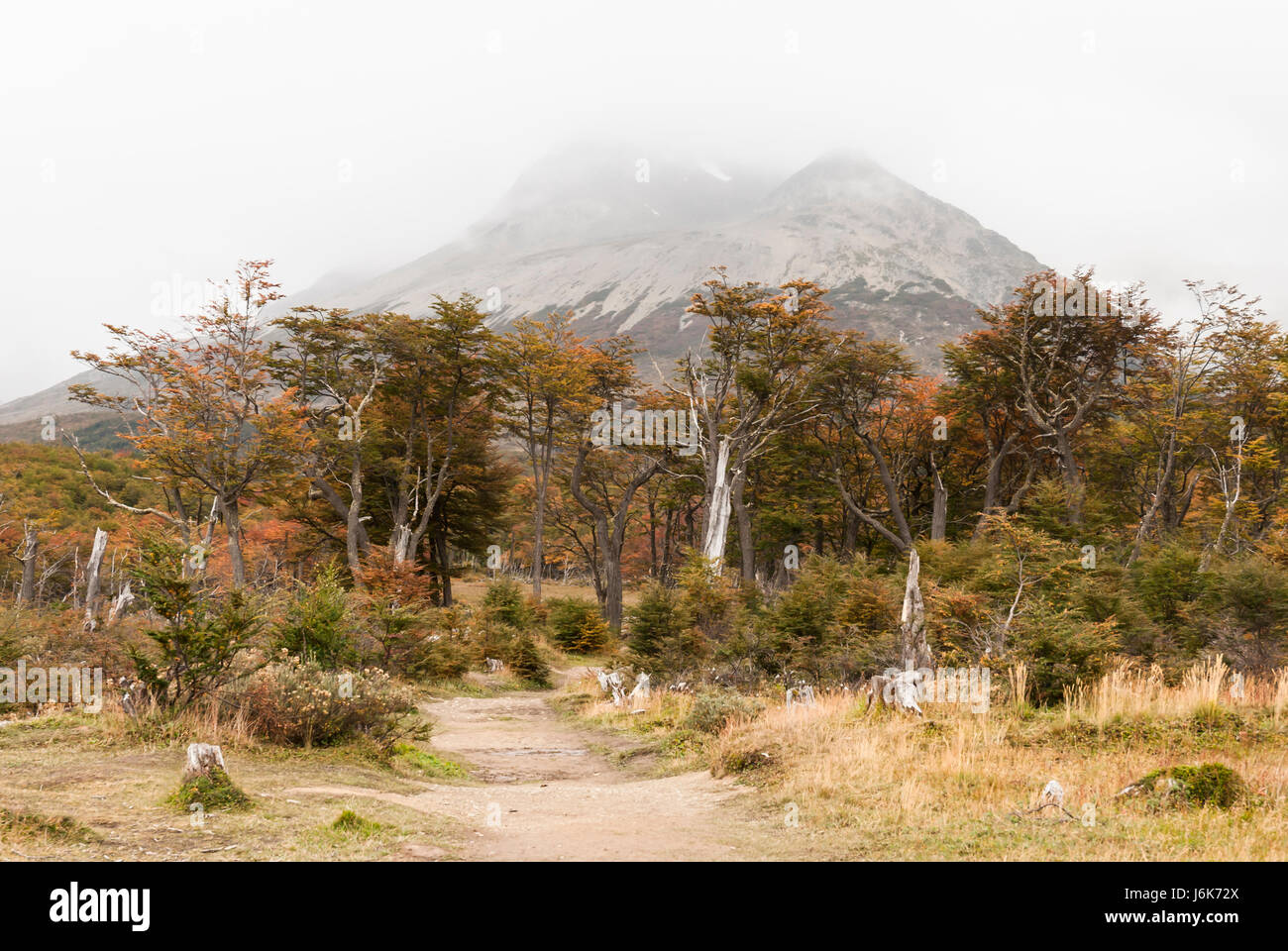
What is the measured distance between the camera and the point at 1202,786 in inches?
261

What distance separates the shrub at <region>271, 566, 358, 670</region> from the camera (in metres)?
13.9

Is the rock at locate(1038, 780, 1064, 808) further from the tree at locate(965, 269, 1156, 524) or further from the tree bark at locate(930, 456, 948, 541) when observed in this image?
the tree bark at locate(930, 456, 948, 541)

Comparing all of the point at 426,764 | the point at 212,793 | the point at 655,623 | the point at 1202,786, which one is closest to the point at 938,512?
the point at 655,623

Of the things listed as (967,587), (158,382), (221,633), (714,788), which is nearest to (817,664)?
(967,587)

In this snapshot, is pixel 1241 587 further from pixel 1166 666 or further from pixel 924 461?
pixel 924 461

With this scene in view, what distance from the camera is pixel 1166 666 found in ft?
45.4

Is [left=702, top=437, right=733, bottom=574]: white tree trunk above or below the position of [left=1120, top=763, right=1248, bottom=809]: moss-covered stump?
above

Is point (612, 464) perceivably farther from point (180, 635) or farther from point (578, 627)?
point (180, 635)

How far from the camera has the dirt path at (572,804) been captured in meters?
7.01

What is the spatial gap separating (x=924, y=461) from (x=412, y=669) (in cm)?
2889

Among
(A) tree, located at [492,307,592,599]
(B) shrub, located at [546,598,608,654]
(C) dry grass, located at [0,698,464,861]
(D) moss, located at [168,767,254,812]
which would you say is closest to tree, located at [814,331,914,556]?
(A) tree, located at [492,307,592,599]

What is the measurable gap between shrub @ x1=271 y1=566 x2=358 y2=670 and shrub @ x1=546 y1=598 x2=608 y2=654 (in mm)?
17423

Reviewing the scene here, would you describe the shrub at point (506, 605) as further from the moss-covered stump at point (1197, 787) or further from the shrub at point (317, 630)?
the moss-covered stump at point (1197, 787)

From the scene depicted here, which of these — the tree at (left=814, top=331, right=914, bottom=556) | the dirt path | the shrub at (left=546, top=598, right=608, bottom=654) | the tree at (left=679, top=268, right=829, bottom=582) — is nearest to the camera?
the dirt path
